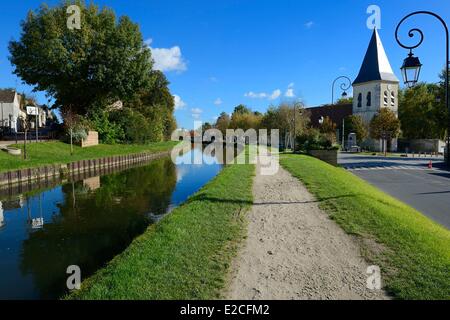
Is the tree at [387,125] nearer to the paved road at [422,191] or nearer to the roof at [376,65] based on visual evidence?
the roof at [376,65]

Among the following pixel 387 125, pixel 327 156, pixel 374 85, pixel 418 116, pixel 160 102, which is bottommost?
pixel 327 156

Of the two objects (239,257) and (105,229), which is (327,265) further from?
(105,229)

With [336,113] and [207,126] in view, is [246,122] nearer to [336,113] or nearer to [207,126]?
[336,113]

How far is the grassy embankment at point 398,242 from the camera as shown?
442cm

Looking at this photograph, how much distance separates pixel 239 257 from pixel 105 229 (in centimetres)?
562

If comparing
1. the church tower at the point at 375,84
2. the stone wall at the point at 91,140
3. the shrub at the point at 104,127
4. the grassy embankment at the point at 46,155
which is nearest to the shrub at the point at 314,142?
the grassy embankment at the point at 46,155

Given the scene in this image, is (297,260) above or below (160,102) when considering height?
below

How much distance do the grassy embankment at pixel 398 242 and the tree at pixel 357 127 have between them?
146 feet

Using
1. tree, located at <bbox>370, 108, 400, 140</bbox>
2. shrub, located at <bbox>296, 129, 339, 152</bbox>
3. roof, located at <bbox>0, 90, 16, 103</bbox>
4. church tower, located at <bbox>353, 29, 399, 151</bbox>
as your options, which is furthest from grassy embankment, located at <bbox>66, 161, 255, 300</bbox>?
roof, located at <bbox>0, 90, 16, 103</bbox>

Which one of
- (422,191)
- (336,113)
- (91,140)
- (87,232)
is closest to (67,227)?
(87,232)

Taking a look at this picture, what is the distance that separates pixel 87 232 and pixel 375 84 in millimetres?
56475

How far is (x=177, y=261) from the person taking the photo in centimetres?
548
